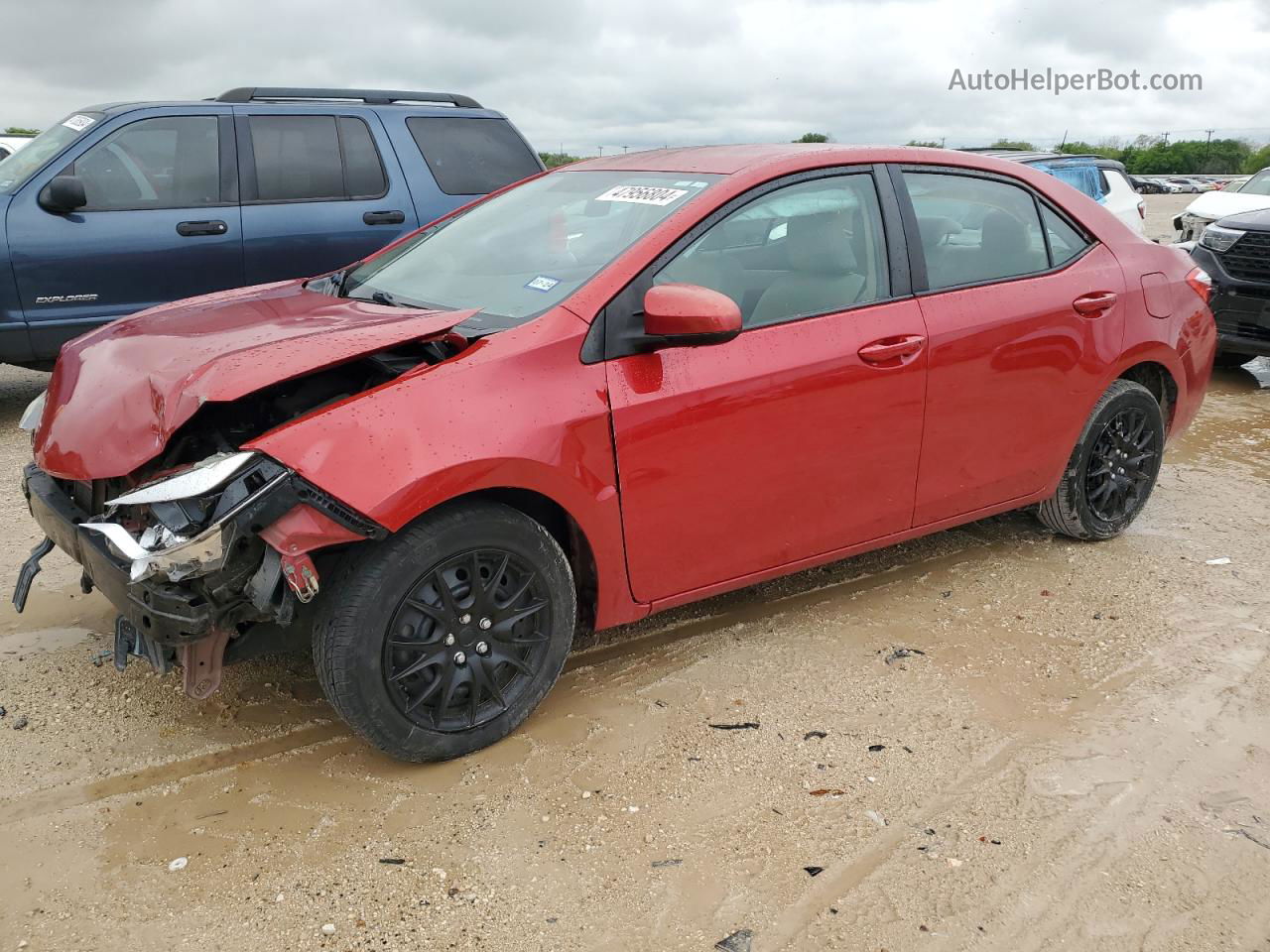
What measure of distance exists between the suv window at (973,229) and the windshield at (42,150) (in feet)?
16.8

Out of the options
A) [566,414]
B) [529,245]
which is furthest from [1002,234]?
[566,414]

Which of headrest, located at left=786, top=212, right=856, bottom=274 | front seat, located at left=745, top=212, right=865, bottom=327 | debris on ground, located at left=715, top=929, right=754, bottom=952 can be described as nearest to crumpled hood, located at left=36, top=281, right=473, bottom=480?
front seat, located at left=745, top=212, right=865, bottom=327

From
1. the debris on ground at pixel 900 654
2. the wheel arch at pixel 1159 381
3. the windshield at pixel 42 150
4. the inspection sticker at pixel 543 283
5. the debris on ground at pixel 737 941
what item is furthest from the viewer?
the windshield at pixel 42 150

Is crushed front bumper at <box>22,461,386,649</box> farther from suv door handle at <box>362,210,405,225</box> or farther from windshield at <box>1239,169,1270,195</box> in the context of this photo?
windshield at <box>1239,169,1270,195</box>

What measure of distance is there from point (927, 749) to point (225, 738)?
6.78ft

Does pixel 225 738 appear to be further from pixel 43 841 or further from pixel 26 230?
pixel 26 230

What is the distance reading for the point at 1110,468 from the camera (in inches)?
179

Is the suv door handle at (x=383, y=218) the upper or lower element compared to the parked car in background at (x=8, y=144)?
lower

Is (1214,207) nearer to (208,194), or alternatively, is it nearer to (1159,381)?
(1159,381)

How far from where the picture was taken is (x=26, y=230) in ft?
19.9

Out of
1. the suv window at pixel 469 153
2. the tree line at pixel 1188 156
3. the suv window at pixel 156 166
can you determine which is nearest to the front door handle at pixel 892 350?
the suv window at pixel 469 153

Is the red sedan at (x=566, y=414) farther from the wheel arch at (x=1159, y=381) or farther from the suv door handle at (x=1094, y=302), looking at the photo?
the wheel arch at (x=1159, y=381)

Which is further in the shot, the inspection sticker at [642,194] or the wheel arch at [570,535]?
the inspection sticker at [642,194]

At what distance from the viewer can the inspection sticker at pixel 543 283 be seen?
10.6 feet
